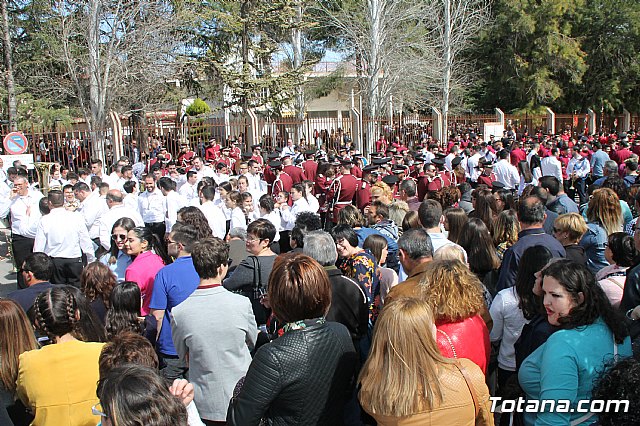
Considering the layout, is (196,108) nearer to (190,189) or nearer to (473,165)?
(473,165)

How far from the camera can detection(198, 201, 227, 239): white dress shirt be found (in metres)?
8.43

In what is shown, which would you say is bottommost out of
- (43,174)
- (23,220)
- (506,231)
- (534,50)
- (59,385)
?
(59,385)

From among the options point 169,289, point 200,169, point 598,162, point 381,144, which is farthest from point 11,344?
point 381,144

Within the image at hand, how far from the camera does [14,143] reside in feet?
49.2

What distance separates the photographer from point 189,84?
30.1 metres

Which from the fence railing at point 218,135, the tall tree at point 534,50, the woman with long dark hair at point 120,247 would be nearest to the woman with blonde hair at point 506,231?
the woman with long dark hair at point 120,247

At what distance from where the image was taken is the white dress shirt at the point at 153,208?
9.78 meters

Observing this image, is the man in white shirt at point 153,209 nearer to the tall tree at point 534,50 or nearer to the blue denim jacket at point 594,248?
the blue denim jacket at point 594,248

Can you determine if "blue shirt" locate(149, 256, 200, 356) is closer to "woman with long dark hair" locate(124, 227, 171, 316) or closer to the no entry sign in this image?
"woman with long dark hair" locate(124, 227, 171, 316)

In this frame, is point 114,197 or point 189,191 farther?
point 189,191

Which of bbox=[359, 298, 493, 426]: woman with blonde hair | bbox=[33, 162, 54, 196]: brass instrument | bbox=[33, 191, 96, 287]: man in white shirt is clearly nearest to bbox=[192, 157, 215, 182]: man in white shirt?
bbox=[33, 191, 96, 287]: man in white shirt

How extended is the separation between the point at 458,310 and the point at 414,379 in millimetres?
1031

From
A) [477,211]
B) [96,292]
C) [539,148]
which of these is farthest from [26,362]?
[539,148]

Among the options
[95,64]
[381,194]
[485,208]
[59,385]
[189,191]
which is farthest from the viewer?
[95,64]
